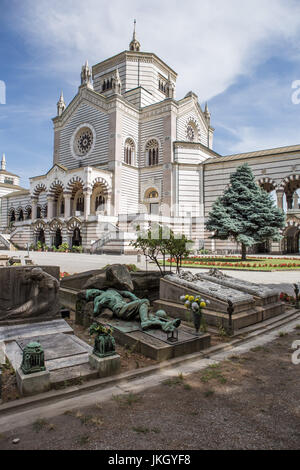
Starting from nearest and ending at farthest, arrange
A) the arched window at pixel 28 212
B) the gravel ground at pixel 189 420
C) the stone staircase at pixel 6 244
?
the gravel ground at pixel 189 420, the stone staircase at pixel 6 244, the arched window at pixel 28 212

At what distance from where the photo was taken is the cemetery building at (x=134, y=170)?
114 feet

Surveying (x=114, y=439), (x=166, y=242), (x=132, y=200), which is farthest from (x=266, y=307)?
(x=132, y=200)

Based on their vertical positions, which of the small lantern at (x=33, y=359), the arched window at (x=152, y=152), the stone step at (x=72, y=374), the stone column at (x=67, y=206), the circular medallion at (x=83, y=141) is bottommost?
the stone step at (x=72, y=374)

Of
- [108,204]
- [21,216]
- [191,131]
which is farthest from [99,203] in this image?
[21,216]

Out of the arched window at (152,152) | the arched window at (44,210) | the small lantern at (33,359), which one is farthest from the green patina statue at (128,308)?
the arched window at (44,210)

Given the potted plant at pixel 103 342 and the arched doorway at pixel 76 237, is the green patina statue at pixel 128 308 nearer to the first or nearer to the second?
the potted plant at pixel 103 342

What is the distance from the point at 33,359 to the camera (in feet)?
12.4

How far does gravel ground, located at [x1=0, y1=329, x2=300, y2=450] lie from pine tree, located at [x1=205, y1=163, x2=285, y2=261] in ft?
73.4

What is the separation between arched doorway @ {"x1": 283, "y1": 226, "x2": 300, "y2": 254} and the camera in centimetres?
3444

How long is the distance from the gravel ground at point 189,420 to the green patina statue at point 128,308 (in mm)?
1484
